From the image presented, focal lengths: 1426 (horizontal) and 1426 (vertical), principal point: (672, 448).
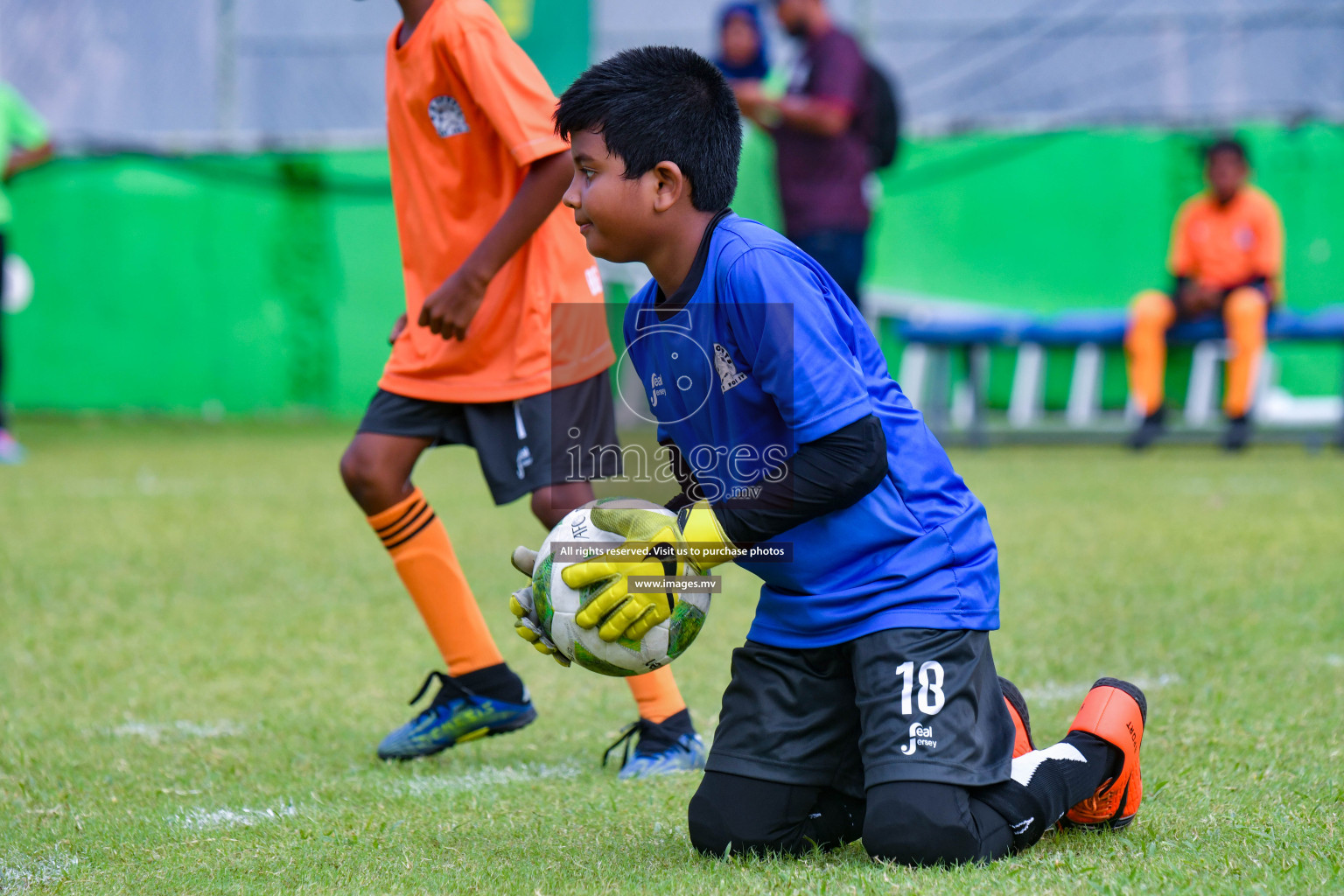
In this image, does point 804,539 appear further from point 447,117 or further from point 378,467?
point 447,117

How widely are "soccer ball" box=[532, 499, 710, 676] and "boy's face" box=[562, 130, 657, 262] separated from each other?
16.3 inches

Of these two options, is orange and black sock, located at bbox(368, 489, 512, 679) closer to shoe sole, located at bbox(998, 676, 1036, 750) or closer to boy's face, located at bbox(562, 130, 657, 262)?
boy's face, located at bbox(562, 130, 657, 262)

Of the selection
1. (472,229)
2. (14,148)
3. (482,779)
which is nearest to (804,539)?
(482,779)

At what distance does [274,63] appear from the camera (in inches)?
465

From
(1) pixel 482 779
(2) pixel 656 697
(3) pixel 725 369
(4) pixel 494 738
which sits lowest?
(4) pixel 494 738

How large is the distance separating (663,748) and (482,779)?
363 mm

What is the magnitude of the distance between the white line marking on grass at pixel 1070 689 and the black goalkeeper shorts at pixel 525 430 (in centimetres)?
108

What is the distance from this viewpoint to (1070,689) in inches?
128

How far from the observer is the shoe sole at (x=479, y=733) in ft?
9.69

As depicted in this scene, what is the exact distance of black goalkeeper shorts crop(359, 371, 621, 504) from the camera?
295cm

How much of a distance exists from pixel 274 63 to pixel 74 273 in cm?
259

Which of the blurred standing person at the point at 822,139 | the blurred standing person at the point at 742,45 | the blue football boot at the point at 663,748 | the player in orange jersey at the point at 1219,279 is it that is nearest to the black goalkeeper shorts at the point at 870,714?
the blue football boot at the point at 663,748

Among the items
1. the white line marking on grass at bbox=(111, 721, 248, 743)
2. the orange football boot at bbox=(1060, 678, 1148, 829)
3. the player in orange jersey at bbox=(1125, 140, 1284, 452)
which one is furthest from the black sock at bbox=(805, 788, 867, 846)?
the player in orange jersey at bbox=(1125, 140, 1284, 452)

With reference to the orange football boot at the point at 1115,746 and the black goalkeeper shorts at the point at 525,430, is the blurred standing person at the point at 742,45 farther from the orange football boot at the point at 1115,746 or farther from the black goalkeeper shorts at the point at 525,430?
the orange football boot at the point at 1115,746
